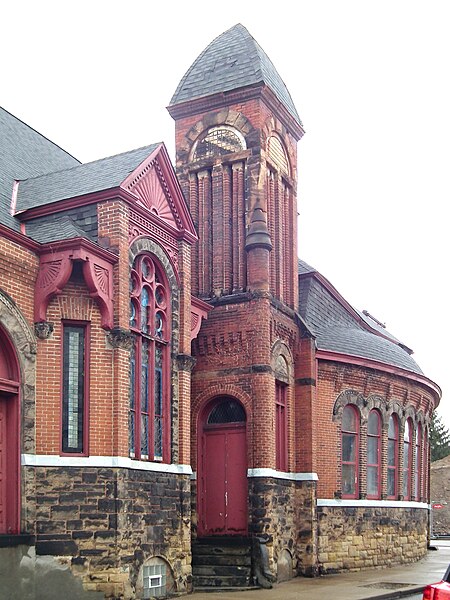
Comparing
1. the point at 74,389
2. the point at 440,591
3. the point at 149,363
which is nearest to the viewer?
the point at 440,591

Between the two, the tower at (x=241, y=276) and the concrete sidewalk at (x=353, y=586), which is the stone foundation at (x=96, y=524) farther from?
the tower at (x=241, y=276)

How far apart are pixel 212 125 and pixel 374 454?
977 centimetres

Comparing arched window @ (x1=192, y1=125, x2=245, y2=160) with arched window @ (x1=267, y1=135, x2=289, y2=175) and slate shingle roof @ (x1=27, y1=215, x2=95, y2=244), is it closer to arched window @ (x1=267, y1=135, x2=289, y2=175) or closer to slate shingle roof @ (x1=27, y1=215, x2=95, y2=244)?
arched window @ (x1=267, y1=135, x2=289, y2=175)

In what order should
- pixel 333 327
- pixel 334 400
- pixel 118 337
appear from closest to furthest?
pixel 118 337 < pixel 334 400 < pixel 333 327

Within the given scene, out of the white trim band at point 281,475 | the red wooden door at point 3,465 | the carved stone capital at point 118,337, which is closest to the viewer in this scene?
the red wooden door at point 3,465

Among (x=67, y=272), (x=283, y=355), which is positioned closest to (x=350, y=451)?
(x=283, y=355)

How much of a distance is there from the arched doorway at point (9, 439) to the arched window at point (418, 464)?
15393 millimetres

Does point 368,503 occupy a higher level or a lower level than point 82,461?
lower

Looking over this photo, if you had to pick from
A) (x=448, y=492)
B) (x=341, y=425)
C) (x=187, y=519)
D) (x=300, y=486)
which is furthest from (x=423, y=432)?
(x=448, y=492)

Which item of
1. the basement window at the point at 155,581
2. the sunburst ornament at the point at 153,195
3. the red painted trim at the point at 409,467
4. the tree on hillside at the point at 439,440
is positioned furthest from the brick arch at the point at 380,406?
the tree on hillside at the point at 439,440

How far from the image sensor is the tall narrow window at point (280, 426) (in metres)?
21.2

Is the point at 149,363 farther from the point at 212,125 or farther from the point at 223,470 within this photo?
the point at 212,125

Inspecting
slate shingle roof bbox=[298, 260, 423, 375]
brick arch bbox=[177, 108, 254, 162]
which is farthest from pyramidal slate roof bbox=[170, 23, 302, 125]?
slate shingle roof bbox=[298, 260, 423, 375]

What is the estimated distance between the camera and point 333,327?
24.8 meters
